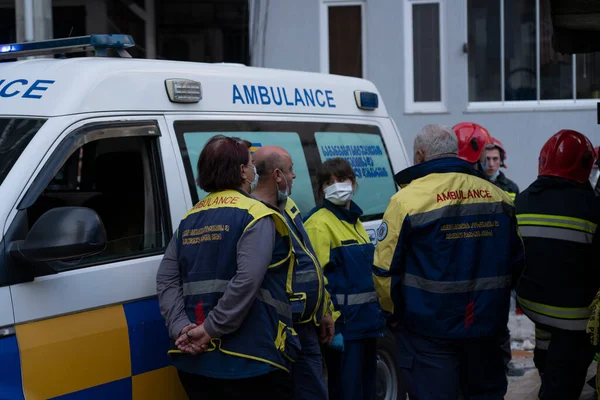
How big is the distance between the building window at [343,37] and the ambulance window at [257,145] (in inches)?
250

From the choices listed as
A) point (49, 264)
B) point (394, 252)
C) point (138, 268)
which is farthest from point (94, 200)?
point (394, 252)

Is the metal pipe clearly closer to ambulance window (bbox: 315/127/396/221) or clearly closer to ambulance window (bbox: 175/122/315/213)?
ambulance window (bbox: 315/127/396/221)

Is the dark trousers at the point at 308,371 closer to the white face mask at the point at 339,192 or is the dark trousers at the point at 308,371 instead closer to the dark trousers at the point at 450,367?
the dark trousers at the point at 450,367

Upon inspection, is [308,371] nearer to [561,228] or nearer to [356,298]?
[356,298]

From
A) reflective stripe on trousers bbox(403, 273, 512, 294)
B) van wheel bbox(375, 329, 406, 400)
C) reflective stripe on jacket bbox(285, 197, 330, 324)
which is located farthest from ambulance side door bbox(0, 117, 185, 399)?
van wheel bbox(375, 329, 406, 400)

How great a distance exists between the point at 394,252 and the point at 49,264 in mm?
1654

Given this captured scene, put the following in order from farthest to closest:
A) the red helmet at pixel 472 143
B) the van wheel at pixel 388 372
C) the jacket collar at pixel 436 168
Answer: the red helmet at pixel 472 143 → the van wheel at pixel 388 372 → the jacket collar at pixel 436 168

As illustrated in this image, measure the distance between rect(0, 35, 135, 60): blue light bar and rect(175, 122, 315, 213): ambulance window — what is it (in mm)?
487

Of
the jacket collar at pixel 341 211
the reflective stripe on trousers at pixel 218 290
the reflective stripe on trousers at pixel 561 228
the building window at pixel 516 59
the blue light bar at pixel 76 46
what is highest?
the building window at pixel 516 59

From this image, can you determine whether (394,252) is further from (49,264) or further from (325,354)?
(49,264)

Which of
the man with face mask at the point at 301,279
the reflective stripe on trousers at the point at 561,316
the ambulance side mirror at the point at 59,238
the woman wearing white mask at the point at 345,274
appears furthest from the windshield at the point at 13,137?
the reflective stripe on trousers at the point at 561,316

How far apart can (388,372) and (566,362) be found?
1121 mm

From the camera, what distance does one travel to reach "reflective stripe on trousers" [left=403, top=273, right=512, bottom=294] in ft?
14.0

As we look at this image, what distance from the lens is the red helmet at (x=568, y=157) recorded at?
5.00 metres
